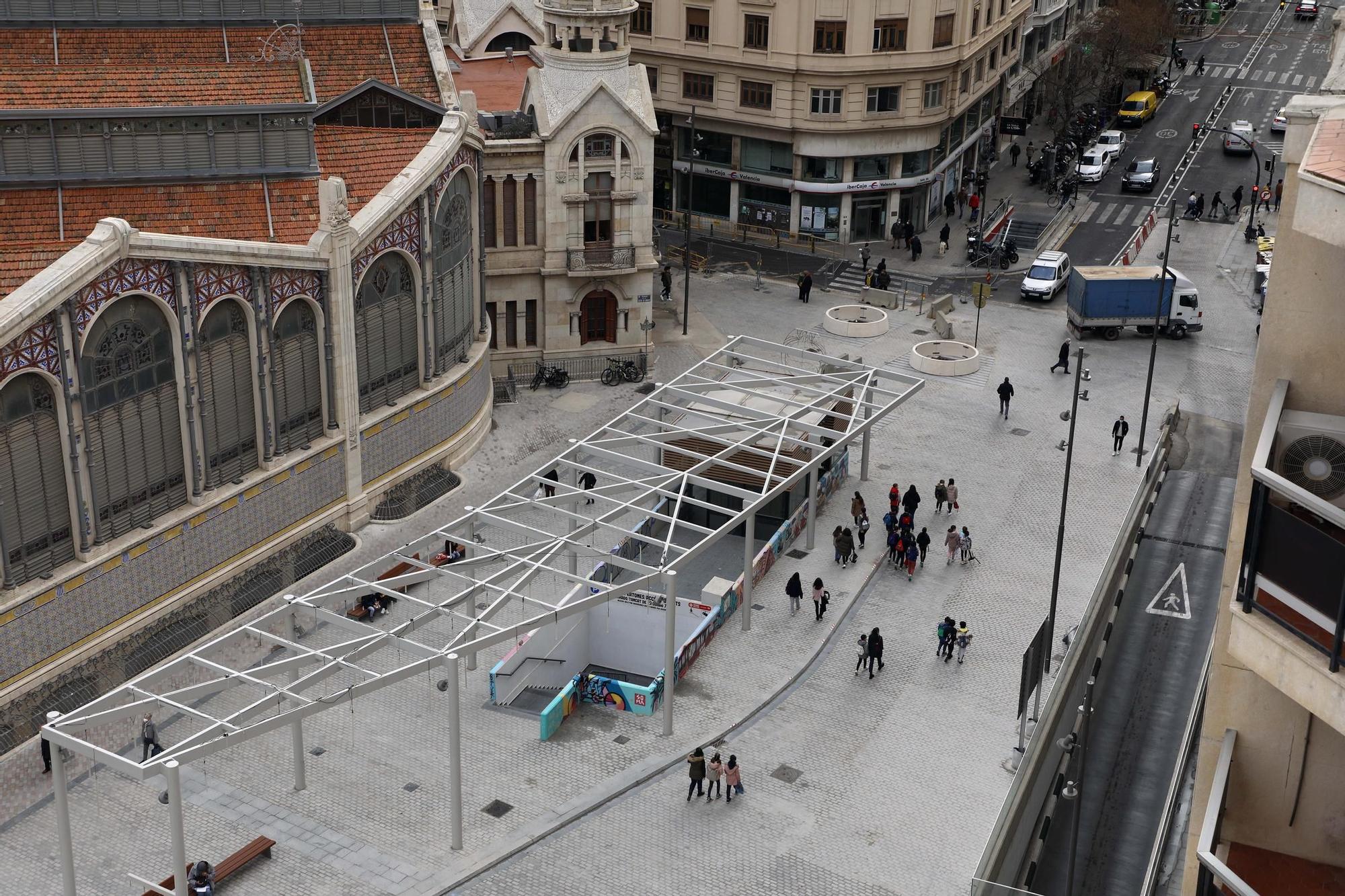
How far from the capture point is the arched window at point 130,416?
4516 centimetres

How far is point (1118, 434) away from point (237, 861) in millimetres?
40023

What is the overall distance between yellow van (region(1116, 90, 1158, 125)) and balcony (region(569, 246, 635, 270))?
195 feet

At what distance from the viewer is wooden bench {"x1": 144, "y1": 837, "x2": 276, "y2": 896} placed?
1537 inches

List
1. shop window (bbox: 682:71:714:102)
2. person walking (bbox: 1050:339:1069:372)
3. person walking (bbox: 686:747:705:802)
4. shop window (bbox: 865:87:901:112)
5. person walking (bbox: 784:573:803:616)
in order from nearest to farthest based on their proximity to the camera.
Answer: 1. person walking (bbox: 686:747:705:802)
2. person walking (bbox: 784:573:803:616)
3. person walking (bbox: 1050:339:1069:372)
4. shop window (bbox: 865:87:901:112)
5. shop window (bbox: 682:71:714:102)

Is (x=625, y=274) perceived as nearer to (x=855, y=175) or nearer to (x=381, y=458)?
(x=381, y=458)

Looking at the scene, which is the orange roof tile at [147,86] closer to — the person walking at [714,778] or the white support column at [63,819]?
Answer: the white support column at [63,819]

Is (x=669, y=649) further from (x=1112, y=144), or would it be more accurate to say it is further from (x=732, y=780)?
(x=1112, y=144)

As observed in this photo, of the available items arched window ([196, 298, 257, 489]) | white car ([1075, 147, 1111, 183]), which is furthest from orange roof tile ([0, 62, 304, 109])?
white car ([1075, 147, 1111, 183])

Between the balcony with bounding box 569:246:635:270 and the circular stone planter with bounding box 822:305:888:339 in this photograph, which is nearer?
the balcony with bounding box 569:246:635:270

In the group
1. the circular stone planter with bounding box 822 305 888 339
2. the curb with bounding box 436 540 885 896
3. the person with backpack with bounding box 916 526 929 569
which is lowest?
the curb with bounding box 436 540 885 896

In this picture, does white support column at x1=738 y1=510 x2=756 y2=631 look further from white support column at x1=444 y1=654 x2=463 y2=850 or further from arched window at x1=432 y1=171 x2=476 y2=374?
arched window at x1=432 y1=171 x2=476 y2=374

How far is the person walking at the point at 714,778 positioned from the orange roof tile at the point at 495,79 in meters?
39.9

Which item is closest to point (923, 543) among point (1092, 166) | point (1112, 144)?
point (1092, 166)

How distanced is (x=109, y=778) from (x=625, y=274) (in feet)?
116
